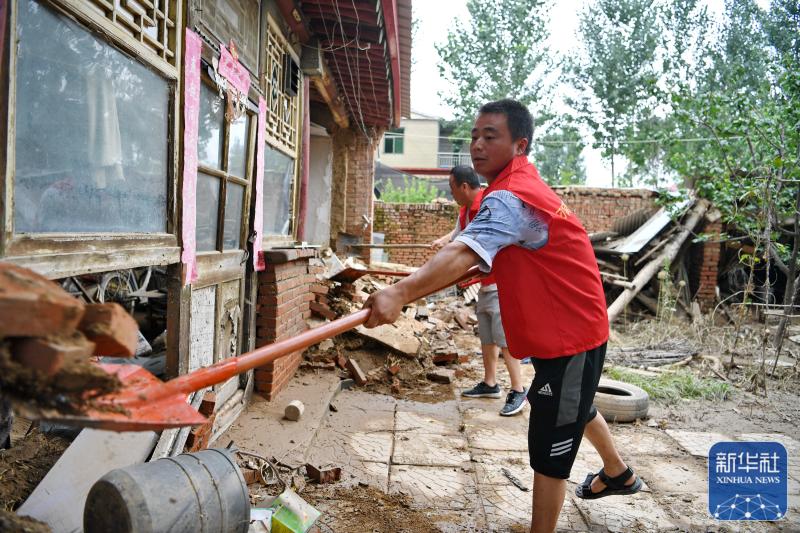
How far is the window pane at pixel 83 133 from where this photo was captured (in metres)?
1.86

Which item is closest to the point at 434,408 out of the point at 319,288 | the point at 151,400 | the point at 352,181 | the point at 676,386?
the point at 319,288

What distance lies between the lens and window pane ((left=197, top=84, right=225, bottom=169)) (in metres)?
3.39

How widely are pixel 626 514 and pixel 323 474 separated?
173 centimetres

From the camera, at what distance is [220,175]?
3.69 m

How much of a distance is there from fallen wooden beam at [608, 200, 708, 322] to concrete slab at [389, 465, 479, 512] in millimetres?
6314

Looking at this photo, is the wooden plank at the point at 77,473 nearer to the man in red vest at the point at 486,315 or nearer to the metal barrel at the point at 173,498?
the metal barrel at the point at 173,498

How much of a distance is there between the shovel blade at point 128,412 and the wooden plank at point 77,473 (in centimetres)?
84

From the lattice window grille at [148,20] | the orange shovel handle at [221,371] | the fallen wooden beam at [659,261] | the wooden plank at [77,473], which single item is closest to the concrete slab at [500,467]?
the wooden plank at [77,473]

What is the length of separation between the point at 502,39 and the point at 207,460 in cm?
2735

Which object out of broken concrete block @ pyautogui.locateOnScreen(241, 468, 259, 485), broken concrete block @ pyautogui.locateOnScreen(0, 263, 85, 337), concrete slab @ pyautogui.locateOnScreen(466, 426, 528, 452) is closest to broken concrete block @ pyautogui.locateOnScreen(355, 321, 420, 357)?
concrete slab @ pyautogui.locateOnScreen(466, 426, 528, 452)

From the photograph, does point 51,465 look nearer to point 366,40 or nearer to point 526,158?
point 526,158

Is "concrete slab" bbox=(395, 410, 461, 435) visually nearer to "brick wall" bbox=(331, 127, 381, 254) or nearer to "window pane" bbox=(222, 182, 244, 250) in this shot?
"window pane" bbox=(222, 182, 244, 250)

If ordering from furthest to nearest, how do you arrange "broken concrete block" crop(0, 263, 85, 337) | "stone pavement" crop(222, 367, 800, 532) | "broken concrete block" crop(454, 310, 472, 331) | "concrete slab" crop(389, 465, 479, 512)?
"broken concrete block" crop(454, 310, 472, 331), "concrete slab" crop(389, 465, 479, 512), "stone pavement" crop(222, 367, 800, 532), "broken concrete block" crop(0, 263, 85, 337)

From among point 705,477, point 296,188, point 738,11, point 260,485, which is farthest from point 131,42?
point 738,11
